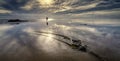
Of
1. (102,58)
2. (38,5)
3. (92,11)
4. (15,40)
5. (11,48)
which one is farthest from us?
(38,5)

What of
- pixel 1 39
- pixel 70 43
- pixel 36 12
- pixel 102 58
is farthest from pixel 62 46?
pixel 36 12

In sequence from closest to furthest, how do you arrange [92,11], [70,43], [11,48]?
[11,48] → [70,43] → [92,11]

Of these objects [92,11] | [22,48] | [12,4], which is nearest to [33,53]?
[22,48]

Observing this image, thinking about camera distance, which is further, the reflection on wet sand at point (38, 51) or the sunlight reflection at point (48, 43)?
the sunlight reflection at point (48, 43)

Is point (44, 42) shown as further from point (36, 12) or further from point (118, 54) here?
point (36, 12)

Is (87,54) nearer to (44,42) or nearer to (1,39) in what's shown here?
(44,42)

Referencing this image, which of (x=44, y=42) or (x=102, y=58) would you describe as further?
(x=44, y=42)

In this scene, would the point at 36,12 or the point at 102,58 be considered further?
the point at 36,12

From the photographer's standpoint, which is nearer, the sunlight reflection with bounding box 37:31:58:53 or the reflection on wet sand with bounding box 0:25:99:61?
the reflection on wet sand with bounding box 0:25:99:61

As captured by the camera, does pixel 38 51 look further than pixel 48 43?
No

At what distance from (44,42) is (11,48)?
7.44 ft

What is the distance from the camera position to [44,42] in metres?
13.5

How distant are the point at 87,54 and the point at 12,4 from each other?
38.3m

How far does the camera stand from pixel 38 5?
45000 mm
